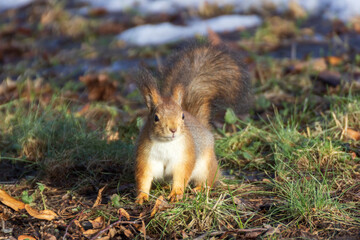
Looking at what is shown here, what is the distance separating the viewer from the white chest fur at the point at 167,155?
2467mm

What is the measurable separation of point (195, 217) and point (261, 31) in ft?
13.3

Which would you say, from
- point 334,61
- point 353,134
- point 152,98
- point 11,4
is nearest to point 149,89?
point 152,98

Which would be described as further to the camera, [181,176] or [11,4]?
[11,4]

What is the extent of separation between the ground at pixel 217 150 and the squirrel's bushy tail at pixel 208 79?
9.2 inches

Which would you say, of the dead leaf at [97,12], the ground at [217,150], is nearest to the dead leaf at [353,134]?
the ground at [217,150]

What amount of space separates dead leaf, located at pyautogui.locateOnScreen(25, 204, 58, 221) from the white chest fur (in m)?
0.53

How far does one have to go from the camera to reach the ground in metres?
2.23

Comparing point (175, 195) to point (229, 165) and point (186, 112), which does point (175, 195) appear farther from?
point (229, 165)

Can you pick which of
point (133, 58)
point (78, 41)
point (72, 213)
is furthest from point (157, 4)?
point (72, 213)

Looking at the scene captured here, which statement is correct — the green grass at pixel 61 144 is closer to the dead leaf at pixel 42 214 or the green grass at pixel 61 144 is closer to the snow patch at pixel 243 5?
the dead leaf at pixel 42 214

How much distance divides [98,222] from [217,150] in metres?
1.09

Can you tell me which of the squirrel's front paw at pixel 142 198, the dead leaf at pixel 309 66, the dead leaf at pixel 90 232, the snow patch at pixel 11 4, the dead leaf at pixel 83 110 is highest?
the dead leaf at pixel 90 232

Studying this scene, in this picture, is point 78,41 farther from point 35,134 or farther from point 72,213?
point 72,213

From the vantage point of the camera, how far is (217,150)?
3189 mm
